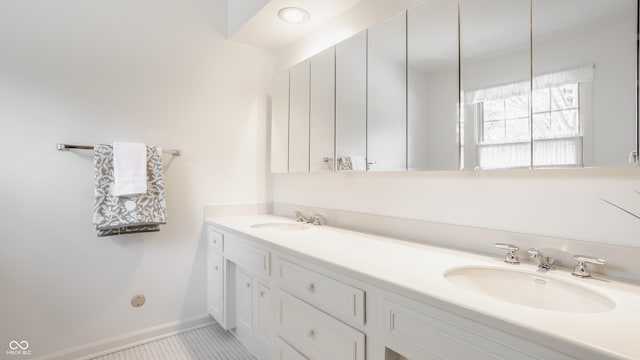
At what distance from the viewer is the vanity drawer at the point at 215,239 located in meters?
2.14

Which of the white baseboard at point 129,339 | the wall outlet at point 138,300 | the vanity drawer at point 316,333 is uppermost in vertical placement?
the vanity drawer at point 316,333

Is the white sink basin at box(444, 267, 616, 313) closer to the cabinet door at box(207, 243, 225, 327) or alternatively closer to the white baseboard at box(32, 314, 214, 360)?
the cabinet door at box(207, 243, 225, 327)

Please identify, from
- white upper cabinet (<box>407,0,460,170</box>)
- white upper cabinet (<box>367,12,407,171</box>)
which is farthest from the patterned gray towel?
white upper cabinet (<box>407,0,460,170</box>)

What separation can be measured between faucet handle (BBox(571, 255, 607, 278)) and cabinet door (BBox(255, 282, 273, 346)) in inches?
51.3

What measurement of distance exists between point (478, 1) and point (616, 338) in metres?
1.25

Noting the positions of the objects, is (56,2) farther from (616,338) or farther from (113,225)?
(616,338)

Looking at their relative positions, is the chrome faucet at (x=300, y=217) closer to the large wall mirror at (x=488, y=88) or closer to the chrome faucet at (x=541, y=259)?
the large wall mirror at (x=488, y=88)

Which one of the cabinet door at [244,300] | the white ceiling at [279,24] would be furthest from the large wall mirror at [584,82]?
the cabinet door at [244,300]

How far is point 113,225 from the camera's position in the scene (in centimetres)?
186

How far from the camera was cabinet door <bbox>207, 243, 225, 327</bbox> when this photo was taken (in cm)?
213

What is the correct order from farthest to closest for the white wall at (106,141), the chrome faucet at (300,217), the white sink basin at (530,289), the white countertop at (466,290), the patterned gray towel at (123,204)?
the chrome faucet at (300,217)
the patterned gray towel at (123,204)
the white wall at (106,141)
the white sink basin at (530,289)
the white countertop at (466,290)

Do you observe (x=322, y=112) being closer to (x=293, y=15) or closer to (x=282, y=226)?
(x=293, y=15)

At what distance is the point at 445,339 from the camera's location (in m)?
0.84

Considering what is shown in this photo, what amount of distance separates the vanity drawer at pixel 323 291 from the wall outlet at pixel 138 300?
1.20m
